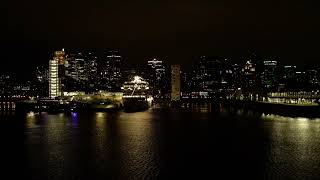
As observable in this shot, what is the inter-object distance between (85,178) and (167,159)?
4959 millimetres

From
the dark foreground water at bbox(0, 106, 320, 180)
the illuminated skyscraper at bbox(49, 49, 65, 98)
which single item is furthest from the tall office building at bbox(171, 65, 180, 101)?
the dark foreground water at bbox(0, 106, 320, 180)

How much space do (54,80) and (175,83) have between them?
110 feet

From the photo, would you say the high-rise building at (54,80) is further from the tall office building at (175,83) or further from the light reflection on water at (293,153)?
the light reflection on water at (293,153)

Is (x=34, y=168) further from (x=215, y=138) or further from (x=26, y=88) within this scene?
(x=26, y=88)

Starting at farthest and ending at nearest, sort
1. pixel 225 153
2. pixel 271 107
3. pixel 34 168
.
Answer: pixel 271 107 → pixel 225 153 → pixel 34 168

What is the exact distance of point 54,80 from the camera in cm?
12662

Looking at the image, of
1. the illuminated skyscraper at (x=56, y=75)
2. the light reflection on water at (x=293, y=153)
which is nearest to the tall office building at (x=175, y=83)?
the illuminated skyscraper at (x=56, y=75)

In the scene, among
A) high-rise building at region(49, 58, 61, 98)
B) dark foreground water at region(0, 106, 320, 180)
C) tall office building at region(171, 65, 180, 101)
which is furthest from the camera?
tall office building at region(171, 65, 180, 101)

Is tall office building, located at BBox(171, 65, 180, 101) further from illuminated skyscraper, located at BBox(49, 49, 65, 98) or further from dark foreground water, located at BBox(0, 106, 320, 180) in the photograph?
dark foreground water, located at BBox(0, 106, 320, 180)

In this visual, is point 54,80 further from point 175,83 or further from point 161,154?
point 161,154

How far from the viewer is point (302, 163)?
19938mm

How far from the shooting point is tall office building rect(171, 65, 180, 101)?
125100mm

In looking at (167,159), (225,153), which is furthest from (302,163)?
(167,159)

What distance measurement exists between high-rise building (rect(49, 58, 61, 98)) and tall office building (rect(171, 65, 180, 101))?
1213 inches
